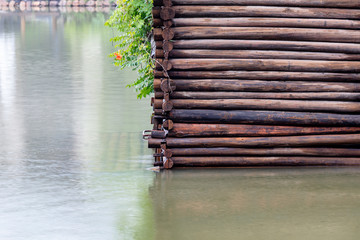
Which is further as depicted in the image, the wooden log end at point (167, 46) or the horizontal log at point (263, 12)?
the horizontal log at point (263, 12)

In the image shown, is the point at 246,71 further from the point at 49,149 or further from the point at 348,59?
the point at 49,149

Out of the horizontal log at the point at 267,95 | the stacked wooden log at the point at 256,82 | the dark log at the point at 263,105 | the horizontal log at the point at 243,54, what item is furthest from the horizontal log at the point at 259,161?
the horizontal log at the point at 243,54

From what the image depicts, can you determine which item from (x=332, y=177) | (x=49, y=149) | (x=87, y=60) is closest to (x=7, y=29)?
(x=87, y=60)

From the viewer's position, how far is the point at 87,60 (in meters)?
30.8

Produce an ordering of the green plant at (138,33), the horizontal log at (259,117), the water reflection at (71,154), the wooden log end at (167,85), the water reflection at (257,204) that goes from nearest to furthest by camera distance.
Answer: the water reflection at (257,204), the water reflection at (71,154), the wooden log end at (167,85), the horizontal log at (259,117), the green plant at (138,33)

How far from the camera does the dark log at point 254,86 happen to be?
459 inches

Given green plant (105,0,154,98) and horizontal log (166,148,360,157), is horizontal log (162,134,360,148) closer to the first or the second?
horizontal log (166,148,360,157)

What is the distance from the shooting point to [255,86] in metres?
11.7

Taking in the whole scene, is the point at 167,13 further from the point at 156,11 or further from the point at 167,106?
the point at 167,106

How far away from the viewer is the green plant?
13.9 metres

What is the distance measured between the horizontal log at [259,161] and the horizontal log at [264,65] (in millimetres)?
1408

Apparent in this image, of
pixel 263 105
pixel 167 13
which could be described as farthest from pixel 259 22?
pixel 167 13

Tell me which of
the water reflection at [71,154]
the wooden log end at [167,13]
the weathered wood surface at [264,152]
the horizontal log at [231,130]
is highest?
the wooden log end at [167,13]

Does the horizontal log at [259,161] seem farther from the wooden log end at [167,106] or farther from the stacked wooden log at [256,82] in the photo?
the wooden log end at [167,106]
